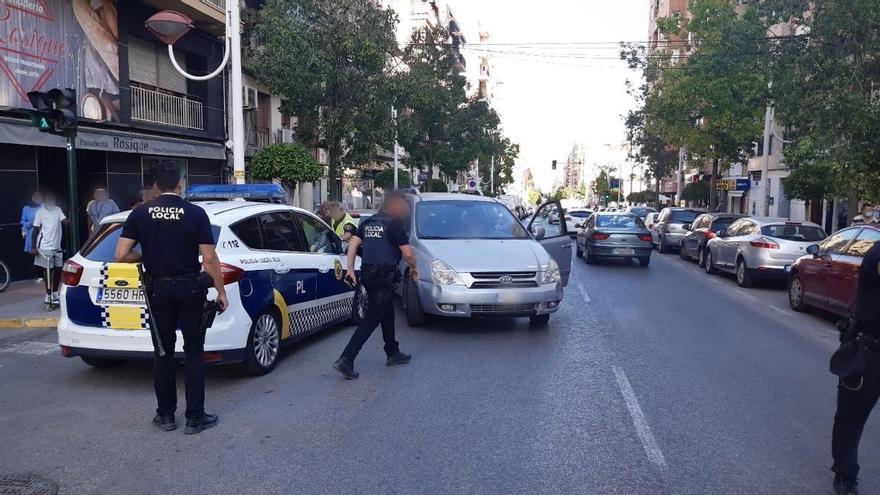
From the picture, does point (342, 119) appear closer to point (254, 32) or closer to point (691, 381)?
point (254, 32)

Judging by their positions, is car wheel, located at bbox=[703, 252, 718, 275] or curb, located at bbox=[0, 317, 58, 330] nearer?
curb, located at bbox=[0, 317, 58, 330]

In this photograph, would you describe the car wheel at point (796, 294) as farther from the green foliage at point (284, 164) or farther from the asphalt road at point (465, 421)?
the green foliage at point (284, 164)

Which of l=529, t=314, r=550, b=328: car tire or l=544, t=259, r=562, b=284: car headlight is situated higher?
l=544, t=259, r=562, b=284: car headlight

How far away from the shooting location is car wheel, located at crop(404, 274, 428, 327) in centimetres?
877

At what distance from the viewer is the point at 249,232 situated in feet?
22.3

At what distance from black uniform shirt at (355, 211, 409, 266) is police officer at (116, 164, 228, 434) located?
6.01ft

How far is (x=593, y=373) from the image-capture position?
6.92 metres

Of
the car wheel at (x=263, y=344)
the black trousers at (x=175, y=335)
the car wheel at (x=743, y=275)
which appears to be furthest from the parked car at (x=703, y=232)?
the black trousers at (x=175, y=335)

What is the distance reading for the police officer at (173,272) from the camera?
491cm

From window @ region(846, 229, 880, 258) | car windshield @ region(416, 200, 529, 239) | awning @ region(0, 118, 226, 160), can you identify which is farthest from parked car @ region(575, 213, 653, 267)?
awning @ region(0, 118, 226, 160)

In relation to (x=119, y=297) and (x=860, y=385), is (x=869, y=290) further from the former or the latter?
(x=119, y=297)

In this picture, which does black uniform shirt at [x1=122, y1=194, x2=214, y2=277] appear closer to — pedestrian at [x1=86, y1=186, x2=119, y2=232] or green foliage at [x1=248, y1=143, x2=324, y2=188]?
pedestrian at [x1=86, y1=186, x2=119, y2=232]

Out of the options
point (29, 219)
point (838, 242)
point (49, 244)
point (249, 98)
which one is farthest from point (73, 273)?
point (249, 98)

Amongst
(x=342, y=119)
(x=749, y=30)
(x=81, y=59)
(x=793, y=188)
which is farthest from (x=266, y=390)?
(x=793, y=188)
